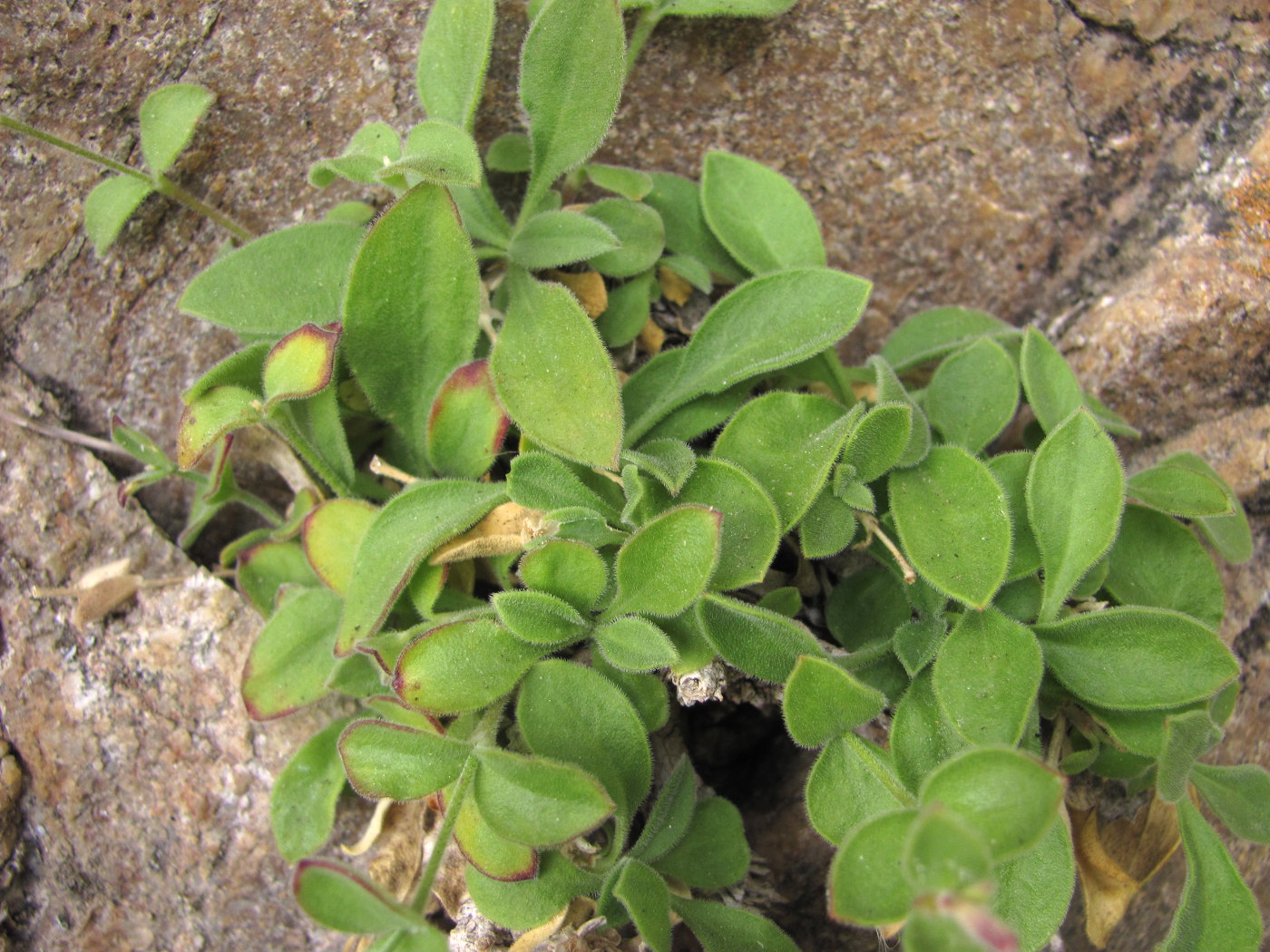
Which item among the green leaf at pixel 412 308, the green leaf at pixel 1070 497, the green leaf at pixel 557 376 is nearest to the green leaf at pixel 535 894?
the green leaf at pixel 557 376

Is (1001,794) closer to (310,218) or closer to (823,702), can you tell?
(823,702)

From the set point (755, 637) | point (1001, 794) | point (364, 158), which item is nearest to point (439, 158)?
point (364, 158)

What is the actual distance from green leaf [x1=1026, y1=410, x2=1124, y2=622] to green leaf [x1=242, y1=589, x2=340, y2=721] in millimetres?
1296

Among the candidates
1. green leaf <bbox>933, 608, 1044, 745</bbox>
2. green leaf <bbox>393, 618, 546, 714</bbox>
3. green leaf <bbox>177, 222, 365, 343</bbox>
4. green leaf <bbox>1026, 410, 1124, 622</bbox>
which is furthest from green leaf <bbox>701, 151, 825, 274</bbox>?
green leaf <bbox>393, 618, 546, 714</bbox>

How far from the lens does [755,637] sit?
59.9 inches

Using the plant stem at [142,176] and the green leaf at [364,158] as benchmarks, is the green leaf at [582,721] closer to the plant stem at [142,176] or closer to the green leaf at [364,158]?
the green leaf at [364,158]

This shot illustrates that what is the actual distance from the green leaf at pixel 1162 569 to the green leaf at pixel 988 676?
1.13 ft

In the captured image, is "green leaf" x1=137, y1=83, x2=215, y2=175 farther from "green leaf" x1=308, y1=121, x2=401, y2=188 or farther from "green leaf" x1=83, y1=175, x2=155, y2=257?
"green leaf" x1=308, y1=121, x2=401, y2=188

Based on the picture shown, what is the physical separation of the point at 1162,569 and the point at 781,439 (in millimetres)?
771

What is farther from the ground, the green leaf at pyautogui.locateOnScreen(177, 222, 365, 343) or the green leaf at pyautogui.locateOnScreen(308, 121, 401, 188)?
the green leaf at pyautogui.locateOnScreen(308, 121, 401, 188)

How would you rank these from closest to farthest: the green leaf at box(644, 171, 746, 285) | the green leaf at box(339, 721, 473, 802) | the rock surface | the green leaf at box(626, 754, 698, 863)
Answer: the green leaf at box(339, 721, 473, 802), the green leaf at box(626, 754, 698, 863), the rock surface, the green leaf at box(644, 171, 746, 285)

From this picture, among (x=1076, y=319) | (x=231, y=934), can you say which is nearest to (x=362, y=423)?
(x=231, y=934)

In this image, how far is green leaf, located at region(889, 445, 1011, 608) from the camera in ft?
5.01

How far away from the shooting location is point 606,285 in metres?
2.03
